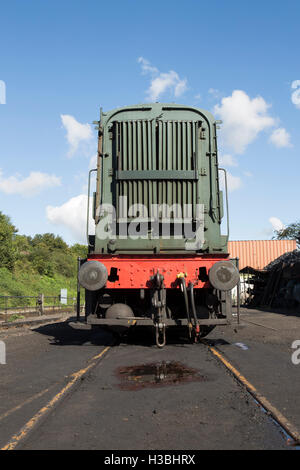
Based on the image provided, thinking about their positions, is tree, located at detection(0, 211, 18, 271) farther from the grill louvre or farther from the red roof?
the grill louvre

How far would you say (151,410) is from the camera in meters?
3.84

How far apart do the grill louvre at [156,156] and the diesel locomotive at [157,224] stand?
20 millimetres

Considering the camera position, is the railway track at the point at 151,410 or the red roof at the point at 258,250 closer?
the railway track at the point at 151,410

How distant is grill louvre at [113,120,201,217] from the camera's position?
809 centimetres

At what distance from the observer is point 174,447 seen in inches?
114

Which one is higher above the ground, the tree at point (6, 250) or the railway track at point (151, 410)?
the tree at point (6, 250)

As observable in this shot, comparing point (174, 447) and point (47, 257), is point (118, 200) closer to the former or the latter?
point (174, 447)

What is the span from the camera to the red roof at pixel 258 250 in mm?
42844
